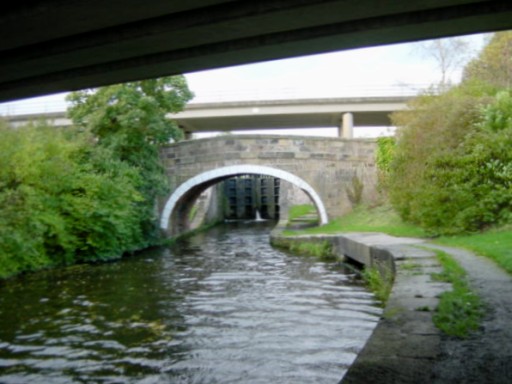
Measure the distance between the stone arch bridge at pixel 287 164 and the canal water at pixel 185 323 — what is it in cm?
546

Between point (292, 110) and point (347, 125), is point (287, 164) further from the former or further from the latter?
point (347, 125)

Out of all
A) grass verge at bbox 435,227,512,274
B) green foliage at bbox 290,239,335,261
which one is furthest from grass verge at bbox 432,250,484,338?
green foliage at bbox 290,239,335,261

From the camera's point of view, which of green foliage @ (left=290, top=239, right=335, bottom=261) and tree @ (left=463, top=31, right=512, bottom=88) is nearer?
green foliage @ (left=290, top=239, right=335, bottom=261)

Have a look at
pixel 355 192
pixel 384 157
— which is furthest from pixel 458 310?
pixel 355 192

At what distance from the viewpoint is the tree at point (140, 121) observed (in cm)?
1520

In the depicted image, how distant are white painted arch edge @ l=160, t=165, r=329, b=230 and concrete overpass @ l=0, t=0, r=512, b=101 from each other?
453 inches

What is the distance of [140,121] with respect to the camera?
15570 mm

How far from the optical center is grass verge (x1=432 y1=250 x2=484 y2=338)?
3.84 meters

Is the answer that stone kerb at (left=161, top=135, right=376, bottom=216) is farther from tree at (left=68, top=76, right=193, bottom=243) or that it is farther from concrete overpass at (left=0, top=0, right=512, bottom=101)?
concrete overpass at (left=0, top=0, right=512, bottom=101)

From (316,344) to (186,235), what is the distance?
46.2 ft

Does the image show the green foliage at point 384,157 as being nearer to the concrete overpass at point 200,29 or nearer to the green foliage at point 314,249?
the green foliage at point 314,249

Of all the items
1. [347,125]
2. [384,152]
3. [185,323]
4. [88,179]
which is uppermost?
[347,125]

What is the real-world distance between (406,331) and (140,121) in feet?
42.2

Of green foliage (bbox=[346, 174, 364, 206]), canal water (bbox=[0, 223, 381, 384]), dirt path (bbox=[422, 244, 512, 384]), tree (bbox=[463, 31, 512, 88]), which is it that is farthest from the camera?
green foliage (bbox=[346, 174, 364, 206])
